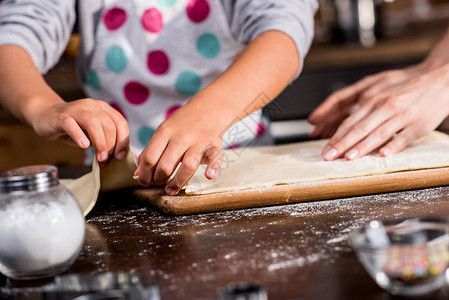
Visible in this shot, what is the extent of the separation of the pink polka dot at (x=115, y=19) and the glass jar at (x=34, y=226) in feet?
2.25

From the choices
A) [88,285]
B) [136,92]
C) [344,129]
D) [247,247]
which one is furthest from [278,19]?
[88,285]

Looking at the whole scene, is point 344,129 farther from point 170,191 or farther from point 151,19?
point 151,19

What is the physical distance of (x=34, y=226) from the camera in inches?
19.2

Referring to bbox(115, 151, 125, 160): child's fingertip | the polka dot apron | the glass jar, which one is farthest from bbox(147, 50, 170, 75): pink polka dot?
the glass jar

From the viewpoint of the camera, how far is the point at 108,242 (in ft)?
2.03

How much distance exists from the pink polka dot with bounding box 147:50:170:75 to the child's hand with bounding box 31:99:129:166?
36cm

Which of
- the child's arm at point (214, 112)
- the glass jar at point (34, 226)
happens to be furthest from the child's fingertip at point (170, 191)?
the glass jar at point (34, 226)

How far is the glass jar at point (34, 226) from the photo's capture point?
0.49 metres

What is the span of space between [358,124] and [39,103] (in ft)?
1.59

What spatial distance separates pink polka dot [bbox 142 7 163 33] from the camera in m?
1.13

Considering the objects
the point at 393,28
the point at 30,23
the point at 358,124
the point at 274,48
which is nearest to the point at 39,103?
the point at 30,23

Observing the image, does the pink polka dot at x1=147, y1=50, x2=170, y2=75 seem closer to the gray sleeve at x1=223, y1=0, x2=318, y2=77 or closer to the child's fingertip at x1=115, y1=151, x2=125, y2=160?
the gray sleeve at x1=223, y1=0, x2=318, y2=77

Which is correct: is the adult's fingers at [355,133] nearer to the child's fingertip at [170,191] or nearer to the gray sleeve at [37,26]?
the child's fingertip at [170,191]

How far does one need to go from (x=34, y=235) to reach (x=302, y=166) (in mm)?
416
